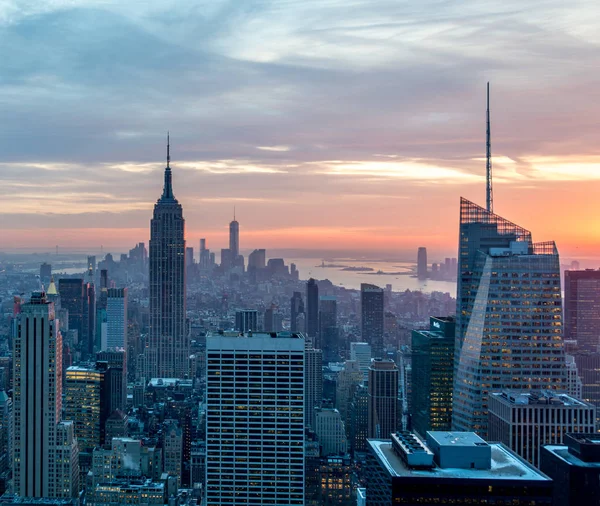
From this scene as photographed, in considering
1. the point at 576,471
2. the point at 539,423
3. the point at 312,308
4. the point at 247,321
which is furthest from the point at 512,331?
the point at 312,308

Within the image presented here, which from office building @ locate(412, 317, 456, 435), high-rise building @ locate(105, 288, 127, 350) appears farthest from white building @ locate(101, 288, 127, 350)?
office building @ locate(412, 317, 456, 435)

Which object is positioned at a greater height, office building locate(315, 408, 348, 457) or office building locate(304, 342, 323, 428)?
office building locate(304, 342, 323, 428)

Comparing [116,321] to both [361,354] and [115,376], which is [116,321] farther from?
[361,354]

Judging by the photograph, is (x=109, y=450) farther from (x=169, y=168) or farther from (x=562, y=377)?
(x=169, y=168)

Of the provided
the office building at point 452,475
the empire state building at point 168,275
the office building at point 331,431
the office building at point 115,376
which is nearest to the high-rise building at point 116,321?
the empire state building at point 168,275

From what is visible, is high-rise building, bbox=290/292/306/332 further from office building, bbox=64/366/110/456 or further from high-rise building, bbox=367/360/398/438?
office building, bbox=64/366/110/456
